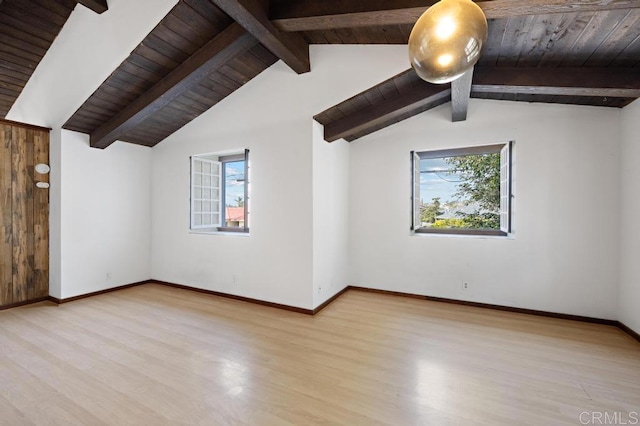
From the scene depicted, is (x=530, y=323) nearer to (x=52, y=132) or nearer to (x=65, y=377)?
(x=65, y=377)

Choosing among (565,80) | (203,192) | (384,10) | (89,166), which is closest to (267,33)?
(384,10)

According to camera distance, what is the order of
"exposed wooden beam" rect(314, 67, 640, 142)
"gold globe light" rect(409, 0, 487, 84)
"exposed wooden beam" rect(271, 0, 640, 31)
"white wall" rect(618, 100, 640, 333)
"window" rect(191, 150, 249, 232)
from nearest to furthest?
"gold globe light" rect(409, 0, 487, 84) → "exposed wooden beam" rect(271, 0, 640, 31) → "exposed wooden beam" rect(314, 67, 640, 142) → "white wall" rect(618, 100, 640, 333) → "window" rect(191, 150, 249, 232)

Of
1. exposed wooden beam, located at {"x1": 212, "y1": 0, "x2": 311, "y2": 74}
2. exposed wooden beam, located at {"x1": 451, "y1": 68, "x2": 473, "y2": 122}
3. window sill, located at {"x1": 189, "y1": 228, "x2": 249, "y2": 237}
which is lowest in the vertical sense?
window sill, located at {"x1": 189, "y1": 228, "x2": 249, "y2": 237}

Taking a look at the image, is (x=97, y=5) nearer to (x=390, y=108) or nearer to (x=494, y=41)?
(x=390, y=108)

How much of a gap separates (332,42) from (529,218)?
312cm

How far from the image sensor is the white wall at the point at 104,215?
13.2 ft

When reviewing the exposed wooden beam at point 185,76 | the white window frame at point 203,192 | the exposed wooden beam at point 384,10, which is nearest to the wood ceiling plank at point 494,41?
the exposed wooden beam at point 384,10

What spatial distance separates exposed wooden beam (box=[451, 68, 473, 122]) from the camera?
8.52 feet

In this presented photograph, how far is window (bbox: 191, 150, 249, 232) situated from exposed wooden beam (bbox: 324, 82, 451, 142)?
→ 6.07 feet

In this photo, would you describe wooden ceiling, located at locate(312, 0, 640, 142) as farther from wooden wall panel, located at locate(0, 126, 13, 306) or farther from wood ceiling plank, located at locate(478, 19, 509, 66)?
wooden wall panel, located at locate(0, 126, 13, 306)

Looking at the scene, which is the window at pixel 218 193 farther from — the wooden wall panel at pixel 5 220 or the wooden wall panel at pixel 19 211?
the wooden wall panel at pixel 5 220

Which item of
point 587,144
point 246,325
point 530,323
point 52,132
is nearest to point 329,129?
point 246,325

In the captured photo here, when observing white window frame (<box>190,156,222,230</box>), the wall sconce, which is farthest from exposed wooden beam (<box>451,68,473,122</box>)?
the wall sconce

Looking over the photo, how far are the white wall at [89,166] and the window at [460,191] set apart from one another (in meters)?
3.68
